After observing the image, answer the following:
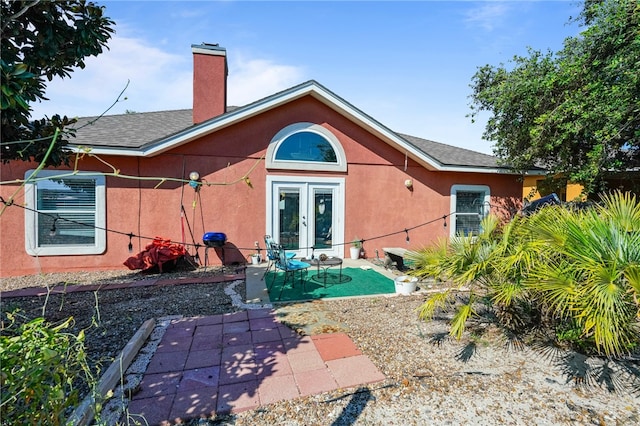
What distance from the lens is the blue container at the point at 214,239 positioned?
8.02 m

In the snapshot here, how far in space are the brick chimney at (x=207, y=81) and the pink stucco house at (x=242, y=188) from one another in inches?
1.2

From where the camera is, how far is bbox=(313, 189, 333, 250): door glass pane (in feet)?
30.4

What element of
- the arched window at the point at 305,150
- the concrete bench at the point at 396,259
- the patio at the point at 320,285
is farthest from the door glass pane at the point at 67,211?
the concrete bench at the point at 396,259

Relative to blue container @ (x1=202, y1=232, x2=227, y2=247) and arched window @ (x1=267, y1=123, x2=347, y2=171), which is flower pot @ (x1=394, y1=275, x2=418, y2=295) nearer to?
arched window @ (x1=267, y1=123, x2=347, y2=171)

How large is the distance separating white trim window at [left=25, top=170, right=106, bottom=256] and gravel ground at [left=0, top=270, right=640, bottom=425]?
3023 millimetres

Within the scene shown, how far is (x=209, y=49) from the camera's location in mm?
9406

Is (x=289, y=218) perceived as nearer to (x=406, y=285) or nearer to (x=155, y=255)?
(x=155, y=255)

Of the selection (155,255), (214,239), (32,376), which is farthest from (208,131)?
(32,376)

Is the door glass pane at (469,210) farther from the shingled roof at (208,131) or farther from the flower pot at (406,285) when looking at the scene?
the flower pot at (406,285)

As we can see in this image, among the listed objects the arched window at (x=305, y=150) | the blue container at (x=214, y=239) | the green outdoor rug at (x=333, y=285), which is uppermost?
the arched window at (x=305, y=150)

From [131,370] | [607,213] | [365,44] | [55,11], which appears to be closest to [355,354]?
[131,370]

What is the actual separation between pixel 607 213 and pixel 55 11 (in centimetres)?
664

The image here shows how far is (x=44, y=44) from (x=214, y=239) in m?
5.40

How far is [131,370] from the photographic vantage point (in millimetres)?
3244
